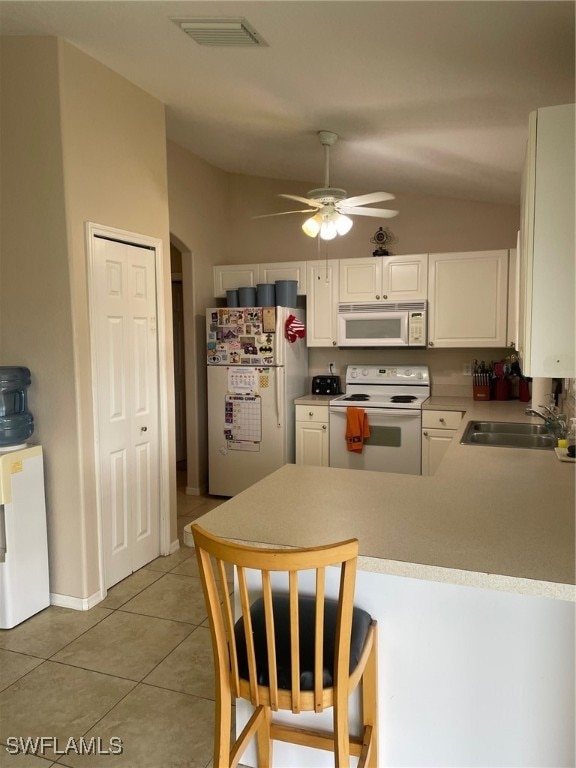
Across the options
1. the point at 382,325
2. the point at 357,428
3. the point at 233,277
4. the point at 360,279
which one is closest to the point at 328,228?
the point at 360,279

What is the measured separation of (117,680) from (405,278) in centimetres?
354

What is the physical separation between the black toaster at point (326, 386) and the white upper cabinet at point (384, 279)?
2.48 ft

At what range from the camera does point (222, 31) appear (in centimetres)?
233

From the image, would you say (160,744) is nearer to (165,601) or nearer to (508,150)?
(165,601)

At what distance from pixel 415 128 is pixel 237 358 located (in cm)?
235

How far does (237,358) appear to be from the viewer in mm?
4746

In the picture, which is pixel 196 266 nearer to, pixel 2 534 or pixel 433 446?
pixel 433 446

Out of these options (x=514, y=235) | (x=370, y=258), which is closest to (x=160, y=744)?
(x=370, y=258)

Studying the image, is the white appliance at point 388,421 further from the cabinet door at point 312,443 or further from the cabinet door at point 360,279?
the cabinet door at point 360,279

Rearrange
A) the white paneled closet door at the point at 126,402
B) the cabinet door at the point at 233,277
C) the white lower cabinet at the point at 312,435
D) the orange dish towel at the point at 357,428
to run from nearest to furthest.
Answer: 1. the white paneled closet door at the point at 126,402
2. the orange dish towel at the point at 357,428
3. the white lower cabinet at the point at 312,435
4. the cabinet door at the point at 233,277

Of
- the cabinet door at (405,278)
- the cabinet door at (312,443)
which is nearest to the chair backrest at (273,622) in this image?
the cabinet door at (312,443)

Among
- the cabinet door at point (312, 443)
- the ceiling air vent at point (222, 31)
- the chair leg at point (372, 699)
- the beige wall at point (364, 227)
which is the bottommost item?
the chair leg at point (372, 699)

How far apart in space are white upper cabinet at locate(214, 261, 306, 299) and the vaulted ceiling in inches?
42.9

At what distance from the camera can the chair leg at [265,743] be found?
1.76 meters
